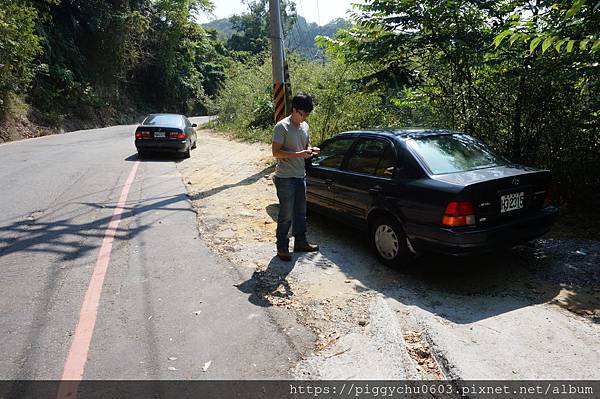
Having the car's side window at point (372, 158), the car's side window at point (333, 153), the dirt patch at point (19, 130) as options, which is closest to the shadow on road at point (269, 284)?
the car's side window at point (372, 158)

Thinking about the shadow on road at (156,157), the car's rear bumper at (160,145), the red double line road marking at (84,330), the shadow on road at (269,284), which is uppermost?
the car's rear bumper at (160,145)

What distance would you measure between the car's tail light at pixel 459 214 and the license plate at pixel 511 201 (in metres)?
0.40

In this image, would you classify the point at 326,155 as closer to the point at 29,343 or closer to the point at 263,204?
the point at 263,204

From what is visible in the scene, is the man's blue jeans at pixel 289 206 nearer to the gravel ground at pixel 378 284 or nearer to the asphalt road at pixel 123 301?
the gravel ground at pixel 378 284

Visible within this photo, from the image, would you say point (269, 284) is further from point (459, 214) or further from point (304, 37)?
point (304, 37)

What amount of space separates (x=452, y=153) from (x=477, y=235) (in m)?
1.13

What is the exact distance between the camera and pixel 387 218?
4.70 m

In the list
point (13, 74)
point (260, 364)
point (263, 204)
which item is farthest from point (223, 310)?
point (13, 74)

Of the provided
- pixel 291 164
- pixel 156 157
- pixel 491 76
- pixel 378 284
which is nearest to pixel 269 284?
pixel 378 284

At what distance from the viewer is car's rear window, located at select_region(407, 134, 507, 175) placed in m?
4.48

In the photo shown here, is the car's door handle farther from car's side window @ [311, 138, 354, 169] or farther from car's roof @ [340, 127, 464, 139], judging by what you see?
car's side window @ [311, 138, 354, 169]

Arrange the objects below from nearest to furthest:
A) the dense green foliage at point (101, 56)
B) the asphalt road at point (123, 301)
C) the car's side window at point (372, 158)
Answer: the asphalt road at point (123, 301), the car's side window at point (372, 158), the dense green foliage at point (101, 56)

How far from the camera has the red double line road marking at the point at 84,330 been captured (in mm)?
2674

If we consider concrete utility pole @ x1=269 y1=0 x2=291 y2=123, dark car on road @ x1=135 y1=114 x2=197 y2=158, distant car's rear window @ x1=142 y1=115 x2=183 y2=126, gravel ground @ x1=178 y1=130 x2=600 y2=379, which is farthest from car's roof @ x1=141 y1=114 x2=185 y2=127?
gravel ground @ x1=178 y1=130 x2=600 y2=379
